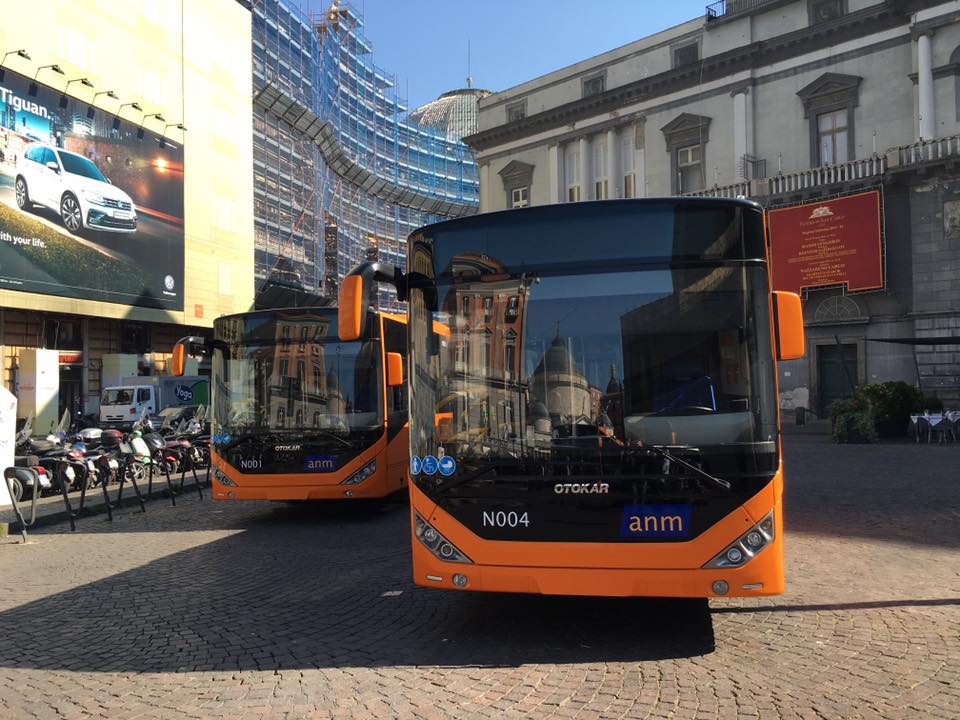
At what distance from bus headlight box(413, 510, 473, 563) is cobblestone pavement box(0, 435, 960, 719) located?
55 cm

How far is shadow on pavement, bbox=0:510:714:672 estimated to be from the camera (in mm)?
4848

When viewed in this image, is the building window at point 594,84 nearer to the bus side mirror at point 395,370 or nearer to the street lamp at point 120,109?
the street lamp at point 120,109

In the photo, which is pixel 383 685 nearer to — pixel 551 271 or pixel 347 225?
pixel 551 271

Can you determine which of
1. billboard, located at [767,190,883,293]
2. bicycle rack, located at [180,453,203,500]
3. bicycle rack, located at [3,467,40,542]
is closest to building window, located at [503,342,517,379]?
bicycle rack, located at [3,467,40,542]

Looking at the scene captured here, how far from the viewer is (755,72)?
31.7 meters

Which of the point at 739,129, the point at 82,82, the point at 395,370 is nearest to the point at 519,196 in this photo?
the point at 739,129

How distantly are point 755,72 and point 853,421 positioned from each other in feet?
54.8

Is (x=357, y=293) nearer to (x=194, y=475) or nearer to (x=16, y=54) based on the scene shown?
(x=194, y=475)

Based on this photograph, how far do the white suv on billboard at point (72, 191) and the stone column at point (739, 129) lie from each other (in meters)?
24.2

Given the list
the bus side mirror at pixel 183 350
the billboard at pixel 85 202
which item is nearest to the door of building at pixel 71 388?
the billboard at pixel 85 202

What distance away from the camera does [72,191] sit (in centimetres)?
3122

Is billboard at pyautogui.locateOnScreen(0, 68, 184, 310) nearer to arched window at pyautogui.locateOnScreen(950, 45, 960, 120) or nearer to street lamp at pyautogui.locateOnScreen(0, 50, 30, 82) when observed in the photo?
street lamp at pyautogui.locateOnScreen(0, 50, 30, 82)

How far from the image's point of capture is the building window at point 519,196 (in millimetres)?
39375

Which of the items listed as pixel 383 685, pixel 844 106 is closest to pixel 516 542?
pixel 383 685
